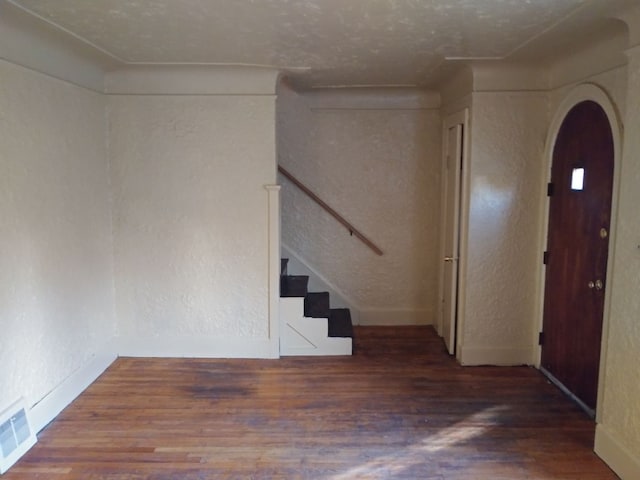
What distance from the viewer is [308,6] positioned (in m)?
2.38

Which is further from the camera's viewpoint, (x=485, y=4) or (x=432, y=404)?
(x=432, y=404)

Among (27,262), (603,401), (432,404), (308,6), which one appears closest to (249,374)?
(432,404)

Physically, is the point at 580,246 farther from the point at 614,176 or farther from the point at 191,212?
the point at 191,212

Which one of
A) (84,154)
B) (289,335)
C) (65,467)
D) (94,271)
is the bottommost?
(65,467)

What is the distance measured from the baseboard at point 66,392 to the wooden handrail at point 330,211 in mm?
2207

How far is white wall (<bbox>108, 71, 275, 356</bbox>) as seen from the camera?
3895 mm

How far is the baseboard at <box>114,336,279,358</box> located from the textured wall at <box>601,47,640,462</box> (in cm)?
245

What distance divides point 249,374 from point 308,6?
2.62 meters

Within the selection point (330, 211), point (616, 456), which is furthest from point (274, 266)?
point (616, 456)

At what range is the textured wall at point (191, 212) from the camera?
3.89 meters

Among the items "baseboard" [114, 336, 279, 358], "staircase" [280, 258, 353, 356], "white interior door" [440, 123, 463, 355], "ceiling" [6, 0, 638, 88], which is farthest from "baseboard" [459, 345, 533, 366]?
"ceiling" [6, 0, 638, 88]

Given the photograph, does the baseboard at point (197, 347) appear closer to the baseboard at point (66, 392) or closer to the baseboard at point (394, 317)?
the baseboard at point (66, 392)

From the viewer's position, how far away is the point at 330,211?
15.9 feet

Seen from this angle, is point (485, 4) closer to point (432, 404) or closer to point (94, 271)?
point (432, 404)
